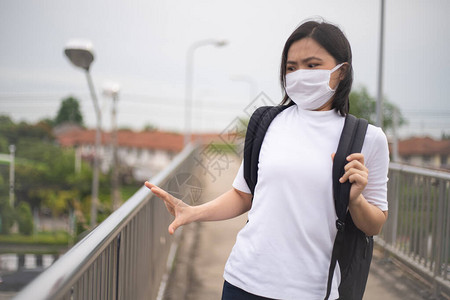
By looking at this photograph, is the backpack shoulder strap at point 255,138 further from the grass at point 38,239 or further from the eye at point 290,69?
the grass at point 38,239

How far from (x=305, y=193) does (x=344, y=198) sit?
10cm

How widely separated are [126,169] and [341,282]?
304ft

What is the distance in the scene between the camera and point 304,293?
47.0 inches

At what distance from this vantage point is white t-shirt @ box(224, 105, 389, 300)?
1.18 m

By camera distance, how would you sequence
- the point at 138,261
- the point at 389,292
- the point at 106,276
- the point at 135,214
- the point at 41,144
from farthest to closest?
1. the point at 41,144
2. the point at 389,292
3. the point at 138,261
4. the point at 135,214
5. the point at 106,276

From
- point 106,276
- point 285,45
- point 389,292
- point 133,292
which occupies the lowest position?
point 389,292

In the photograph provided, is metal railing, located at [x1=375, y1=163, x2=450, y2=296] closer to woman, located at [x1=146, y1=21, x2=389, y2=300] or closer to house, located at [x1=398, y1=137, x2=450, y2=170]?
house, located at [x1=398, y1=137, x2=450, y2=170]

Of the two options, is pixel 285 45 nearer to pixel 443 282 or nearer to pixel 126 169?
pixel 443 282

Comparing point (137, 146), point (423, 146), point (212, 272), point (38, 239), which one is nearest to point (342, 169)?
point (212, 272)

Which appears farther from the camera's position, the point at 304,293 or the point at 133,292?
the point at 133,292

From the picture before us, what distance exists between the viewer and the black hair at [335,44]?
126 cm

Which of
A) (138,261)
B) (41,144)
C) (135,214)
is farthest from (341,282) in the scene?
(41,144)

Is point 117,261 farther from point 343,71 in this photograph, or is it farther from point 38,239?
point 38,239

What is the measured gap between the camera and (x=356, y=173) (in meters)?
1.09
